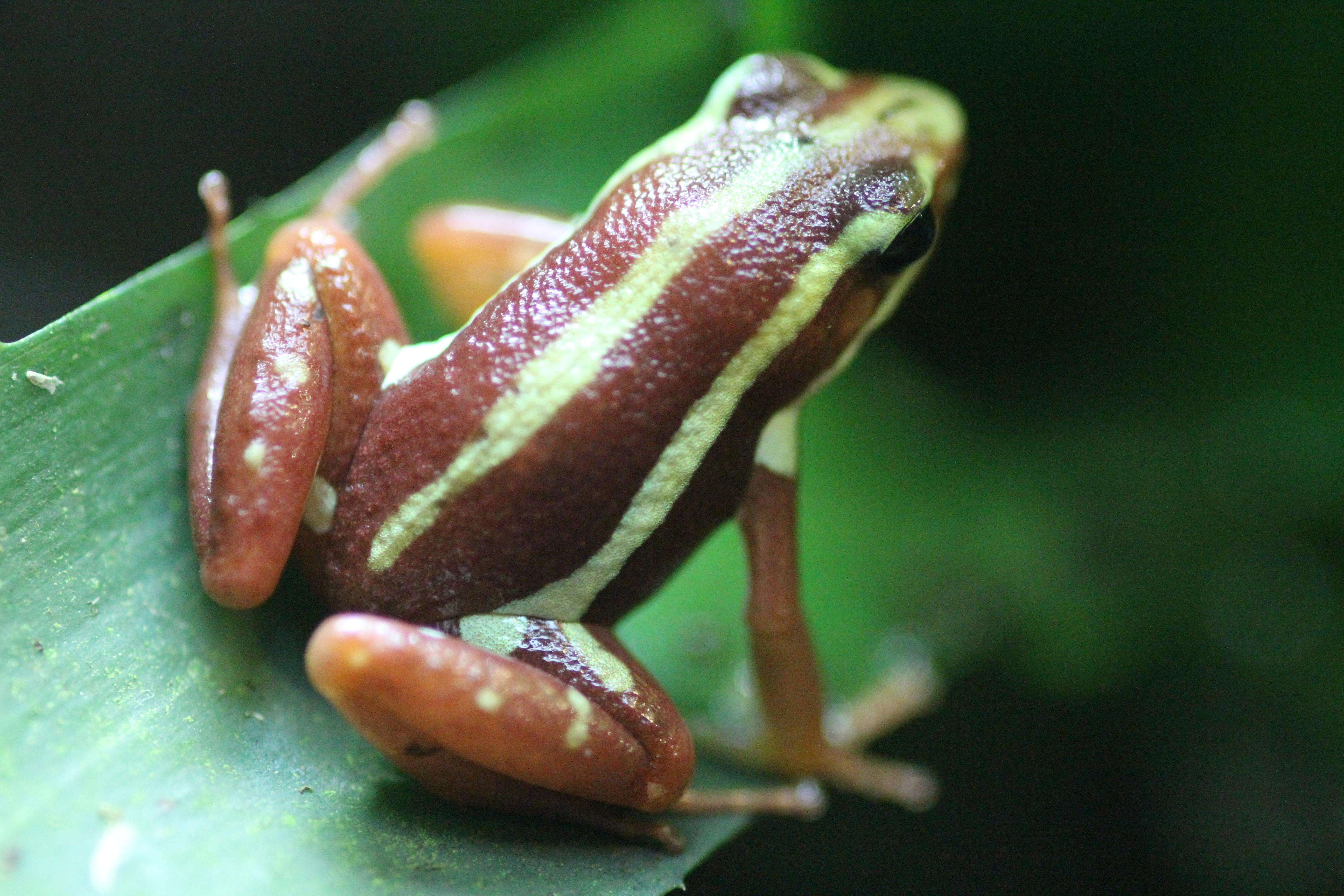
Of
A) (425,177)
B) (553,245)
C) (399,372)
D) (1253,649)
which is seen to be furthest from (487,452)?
(1253,649)

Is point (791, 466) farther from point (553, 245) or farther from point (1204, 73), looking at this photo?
point (1204, 73)

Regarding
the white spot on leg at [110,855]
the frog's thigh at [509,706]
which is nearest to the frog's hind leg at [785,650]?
the frog's thigh at [509,706]

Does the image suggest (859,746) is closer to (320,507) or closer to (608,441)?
(608,441)

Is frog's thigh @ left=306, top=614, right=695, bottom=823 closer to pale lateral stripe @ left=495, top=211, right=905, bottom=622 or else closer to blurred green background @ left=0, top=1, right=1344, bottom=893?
pale lateral stripe @ left=495, top=211, right=905, bottom=622

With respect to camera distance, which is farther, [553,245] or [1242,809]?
[1242,809]

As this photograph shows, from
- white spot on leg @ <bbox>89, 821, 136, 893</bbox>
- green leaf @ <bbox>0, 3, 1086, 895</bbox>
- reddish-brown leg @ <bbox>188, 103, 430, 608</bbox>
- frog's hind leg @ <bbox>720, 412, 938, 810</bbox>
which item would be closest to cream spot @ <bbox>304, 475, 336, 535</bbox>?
reddish-brown leg @ <bbox>188, 103, 430, 608</bbox>

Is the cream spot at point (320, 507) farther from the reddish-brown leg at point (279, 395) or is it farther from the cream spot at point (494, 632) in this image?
the cream spot at point (494, 632)

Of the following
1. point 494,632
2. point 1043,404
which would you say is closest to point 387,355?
point 494,632

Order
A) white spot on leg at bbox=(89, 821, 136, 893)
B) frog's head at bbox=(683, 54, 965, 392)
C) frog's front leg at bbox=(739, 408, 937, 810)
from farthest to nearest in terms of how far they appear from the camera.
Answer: frog's front leg at bbox=(739, 408, 937, 810), frog's head at bbox=(683, 54, 965, 392), white spot on leg at bbox=(89, 821, 136, 893)
